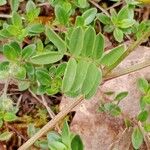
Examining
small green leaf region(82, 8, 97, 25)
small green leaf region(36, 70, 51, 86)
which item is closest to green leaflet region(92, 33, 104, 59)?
small green leaf region(36, 70, 51, 86)

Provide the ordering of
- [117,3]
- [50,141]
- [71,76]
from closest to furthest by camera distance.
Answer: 1. [71,76]
2. [50,141]
3. [117,3]

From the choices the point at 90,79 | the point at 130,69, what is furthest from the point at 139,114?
the point at 90,79

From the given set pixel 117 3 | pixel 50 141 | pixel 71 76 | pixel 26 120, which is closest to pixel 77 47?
pixel 71 76

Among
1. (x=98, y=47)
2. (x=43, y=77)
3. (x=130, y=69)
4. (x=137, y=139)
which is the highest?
(x=98, y=47)

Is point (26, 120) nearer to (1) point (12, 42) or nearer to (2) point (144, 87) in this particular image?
(1) point (12, 42)

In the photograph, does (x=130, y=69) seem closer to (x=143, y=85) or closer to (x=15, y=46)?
(x=143, y=85)
